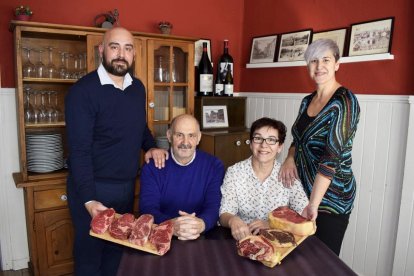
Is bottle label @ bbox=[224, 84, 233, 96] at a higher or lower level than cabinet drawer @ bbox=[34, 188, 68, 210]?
higher

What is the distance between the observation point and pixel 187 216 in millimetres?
1355

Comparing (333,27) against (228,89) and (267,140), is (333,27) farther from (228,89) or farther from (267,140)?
(267,140)

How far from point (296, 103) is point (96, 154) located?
1.65m

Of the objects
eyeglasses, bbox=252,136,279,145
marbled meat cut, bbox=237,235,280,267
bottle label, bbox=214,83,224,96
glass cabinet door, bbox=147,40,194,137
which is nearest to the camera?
marbled meat cut, bbox=237,235,280,267

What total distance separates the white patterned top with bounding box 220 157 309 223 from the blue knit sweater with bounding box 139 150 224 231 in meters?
0.08

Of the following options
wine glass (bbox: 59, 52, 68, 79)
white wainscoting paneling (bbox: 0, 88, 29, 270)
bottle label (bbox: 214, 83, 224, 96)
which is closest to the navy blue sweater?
wine glass (bbox: 59, 52, 68, 79)

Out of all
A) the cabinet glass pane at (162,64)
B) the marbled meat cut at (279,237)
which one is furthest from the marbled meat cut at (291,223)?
the cabinet glass pane at (162,64)

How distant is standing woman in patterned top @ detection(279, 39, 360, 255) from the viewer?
1.41 metres

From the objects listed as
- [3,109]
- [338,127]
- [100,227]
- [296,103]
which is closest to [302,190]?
[338,127]

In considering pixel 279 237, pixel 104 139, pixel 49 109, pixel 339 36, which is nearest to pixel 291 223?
pixel 279 237

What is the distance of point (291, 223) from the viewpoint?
4.08 feet

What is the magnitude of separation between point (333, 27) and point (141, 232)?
2.02 m

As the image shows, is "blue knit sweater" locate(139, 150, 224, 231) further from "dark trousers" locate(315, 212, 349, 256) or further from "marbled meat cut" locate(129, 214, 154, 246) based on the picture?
"dark trousers" locate(315, 212, 349, 256)

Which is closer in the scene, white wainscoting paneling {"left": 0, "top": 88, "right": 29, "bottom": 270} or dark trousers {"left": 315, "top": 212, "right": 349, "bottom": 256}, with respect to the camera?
dark trousers {"left": 315, "top": 212, "right": 349, "bottom": 256}
